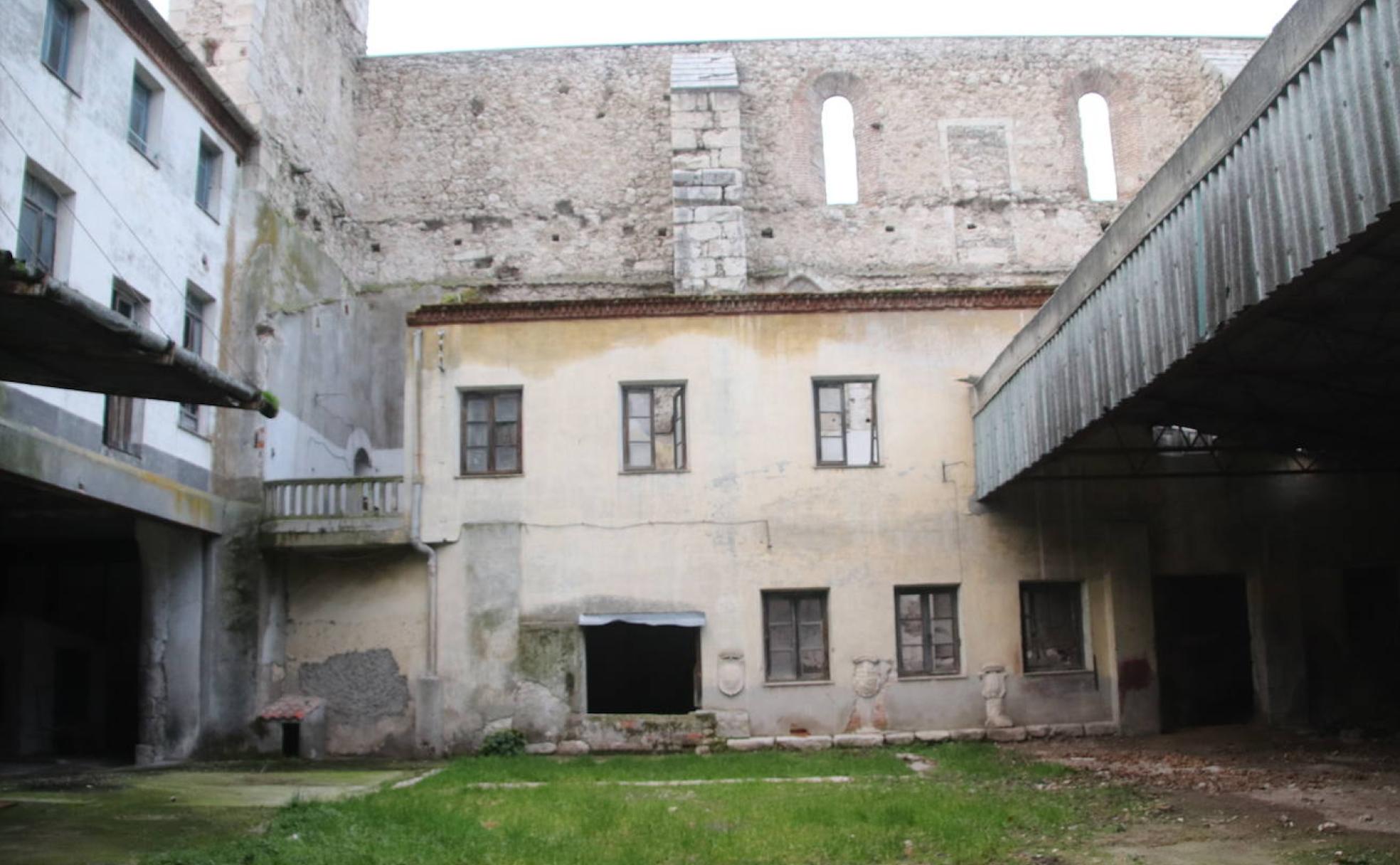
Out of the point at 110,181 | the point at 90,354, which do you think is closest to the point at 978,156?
the point at 110,181

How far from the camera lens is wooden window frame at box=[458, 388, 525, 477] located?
16797mm

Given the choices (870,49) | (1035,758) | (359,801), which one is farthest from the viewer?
(870,49)

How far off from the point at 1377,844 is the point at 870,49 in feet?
74.3

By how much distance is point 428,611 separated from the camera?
16422 millimetres

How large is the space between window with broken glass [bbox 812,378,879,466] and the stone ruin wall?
9074mm

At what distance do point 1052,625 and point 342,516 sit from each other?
9.76 m

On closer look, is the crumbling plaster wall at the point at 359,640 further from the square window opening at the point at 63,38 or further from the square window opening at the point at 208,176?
the square window opening at the point at 63,38

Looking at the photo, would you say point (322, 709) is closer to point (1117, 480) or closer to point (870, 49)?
point (1117, 480)

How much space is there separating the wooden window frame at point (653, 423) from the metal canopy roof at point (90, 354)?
23.4 feet

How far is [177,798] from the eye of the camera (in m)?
11.2

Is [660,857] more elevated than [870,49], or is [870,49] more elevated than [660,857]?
[870,49]

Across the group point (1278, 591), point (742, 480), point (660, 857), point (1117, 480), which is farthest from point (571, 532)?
point (1278, 591)

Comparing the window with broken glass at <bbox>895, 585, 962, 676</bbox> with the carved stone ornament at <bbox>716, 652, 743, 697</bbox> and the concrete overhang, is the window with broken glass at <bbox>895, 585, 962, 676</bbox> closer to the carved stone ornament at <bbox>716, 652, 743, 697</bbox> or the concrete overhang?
the carved stone ornament at <bbox>716, 652, 743, 697</bbox>

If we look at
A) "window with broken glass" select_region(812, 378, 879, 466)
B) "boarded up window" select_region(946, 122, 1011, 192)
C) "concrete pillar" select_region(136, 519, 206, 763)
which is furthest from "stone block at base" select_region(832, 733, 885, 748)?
"boarded up window" select_region(946, 122, 1011, 192)
